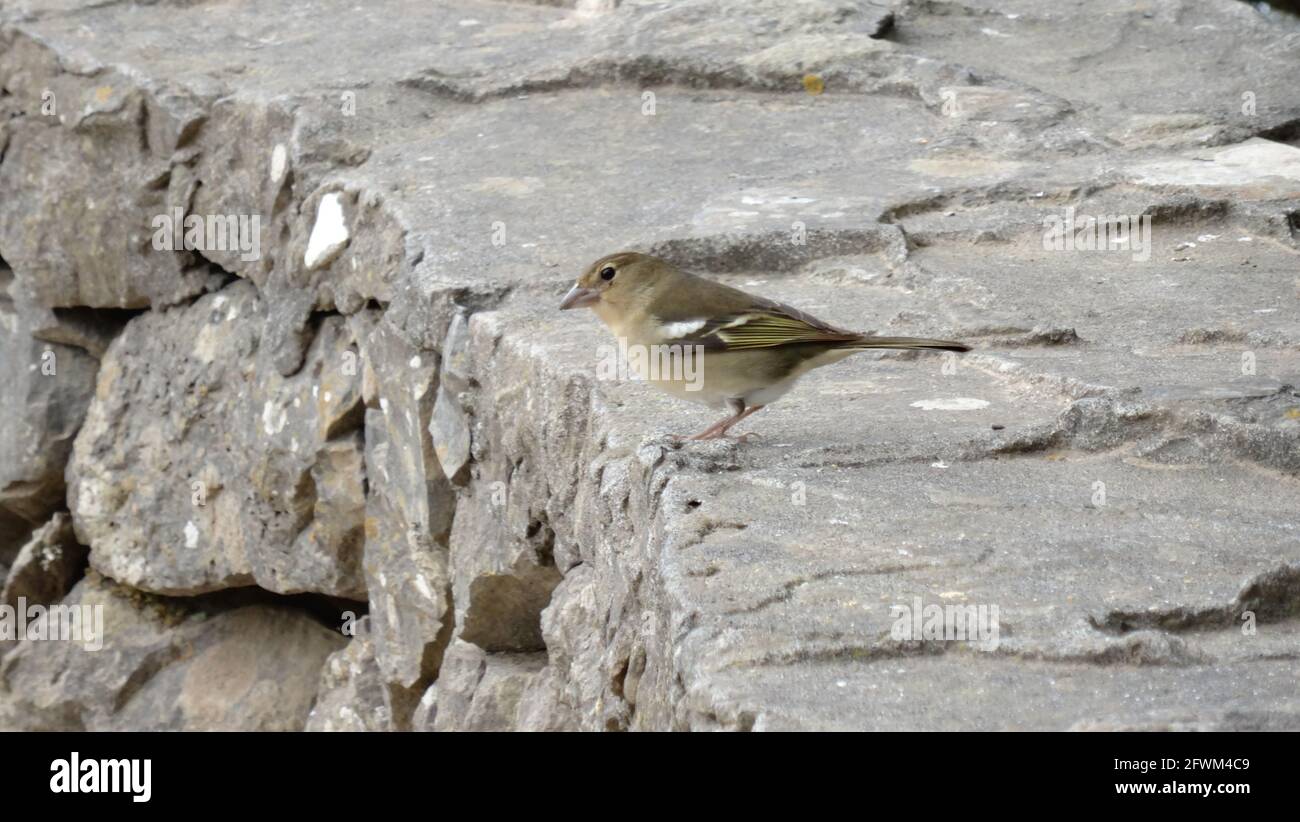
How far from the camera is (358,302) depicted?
18.3 ft

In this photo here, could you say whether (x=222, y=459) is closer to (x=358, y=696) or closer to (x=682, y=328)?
(x=358, y=696)

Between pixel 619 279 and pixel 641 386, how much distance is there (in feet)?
1.00

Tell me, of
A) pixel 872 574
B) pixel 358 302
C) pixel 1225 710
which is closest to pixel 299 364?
pixel 358 302

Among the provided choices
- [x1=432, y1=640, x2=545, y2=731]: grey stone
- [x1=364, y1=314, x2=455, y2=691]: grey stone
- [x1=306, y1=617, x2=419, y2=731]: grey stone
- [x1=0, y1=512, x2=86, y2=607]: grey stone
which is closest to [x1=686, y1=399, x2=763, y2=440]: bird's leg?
[x1=432, y1=640, x2=545, y2=731]: grey stone

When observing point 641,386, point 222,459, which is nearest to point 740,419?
point 641,386

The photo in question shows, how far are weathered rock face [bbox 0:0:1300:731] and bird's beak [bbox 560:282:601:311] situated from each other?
0.19 m

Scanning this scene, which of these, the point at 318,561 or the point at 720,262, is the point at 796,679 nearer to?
the point at 720,262

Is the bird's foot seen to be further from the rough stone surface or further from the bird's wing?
the rough stone surface

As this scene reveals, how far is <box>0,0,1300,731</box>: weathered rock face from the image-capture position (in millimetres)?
2895

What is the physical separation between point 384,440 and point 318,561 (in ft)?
2.49

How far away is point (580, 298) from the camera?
4031 mm

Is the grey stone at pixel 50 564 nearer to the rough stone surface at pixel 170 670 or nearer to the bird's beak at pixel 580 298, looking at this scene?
the rough stone surface at pixel 170 670

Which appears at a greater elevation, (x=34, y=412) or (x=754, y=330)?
(x=754, y=330)

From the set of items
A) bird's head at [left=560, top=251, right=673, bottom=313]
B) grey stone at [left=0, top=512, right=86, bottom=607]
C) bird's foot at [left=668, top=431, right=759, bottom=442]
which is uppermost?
bird's head at [left=560, top=251, right=673, bottom=313]
